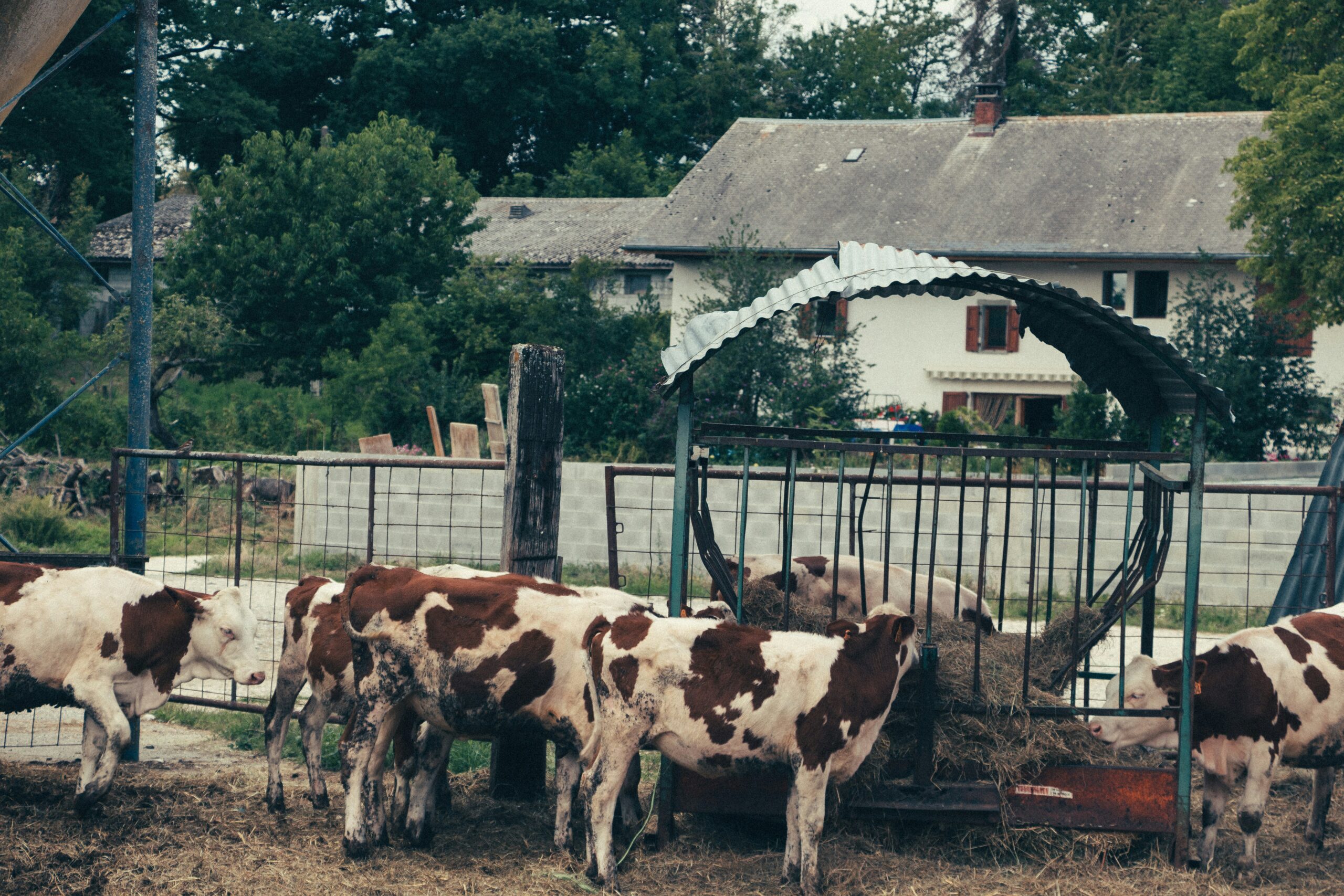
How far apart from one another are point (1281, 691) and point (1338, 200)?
1677 centimetres

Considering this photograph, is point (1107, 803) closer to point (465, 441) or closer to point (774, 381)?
point (465, 441)

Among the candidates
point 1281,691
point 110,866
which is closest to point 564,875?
point 110,866

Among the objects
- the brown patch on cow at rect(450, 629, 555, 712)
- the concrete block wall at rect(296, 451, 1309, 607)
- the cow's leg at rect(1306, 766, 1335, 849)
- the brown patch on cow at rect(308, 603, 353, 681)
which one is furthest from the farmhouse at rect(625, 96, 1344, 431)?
the brown patch on cow at rect(450, 629, 555, 712)

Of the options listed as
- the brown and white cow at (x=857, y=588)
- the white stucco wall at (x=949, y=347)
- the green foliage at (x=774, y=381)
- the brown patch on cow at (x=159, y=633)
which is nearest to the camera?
the brown patch on cow at (x=159, y=633)

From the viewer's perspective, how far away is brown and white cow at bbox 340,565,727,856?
593cm

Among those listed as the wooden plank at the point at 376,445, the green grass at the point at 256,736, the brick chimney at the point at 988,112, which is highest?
the brick chimney at the point at 988,112

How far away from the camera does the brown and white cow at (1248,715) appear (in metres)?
6.11

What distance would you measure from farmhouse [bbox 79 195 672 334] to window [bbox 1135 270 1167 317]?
460 inches

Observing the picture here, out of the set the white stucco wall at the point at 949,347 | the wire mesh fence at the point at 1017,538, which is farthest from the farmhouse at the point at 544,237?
the wire mesh fence at the point at 1017,538

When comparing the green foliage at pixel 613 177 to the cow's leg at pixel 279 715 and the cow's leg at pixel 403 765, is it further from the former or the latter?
the cow's leg at pixel 403 765

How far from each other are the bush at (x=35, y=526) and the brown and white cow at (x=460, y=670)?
36.8 ft

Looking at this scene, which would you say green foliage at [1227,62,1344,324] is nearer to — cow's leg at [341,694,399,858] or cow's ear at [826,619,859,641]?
cow's ear at [826,619,859,641]

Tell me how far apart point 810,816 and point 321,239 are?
26.8 m

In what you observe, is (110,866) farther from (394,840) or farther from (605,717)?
(605,717)
